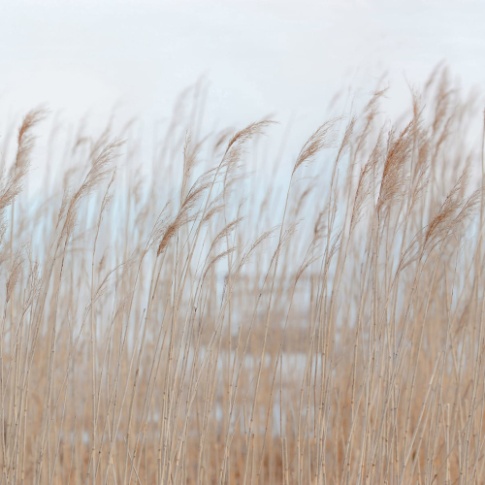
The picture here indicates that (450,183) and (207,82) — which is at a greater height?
(207,82)

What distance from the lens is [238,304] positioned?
2676mm

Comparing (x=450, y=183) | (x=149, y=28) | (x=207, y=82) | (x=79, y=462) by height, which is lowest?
(x=79, y=462)

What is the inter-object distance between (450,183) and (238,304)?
0.78 m

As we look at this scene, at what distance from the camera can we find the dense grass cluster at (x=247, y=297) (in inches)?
61.1

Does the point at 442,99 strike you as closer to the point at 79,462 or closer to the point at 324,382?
the point at 324,382

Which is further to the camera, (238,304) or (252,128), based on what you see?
(238,304)

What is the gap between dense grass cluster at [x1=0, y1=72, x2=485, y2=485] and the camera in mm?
1551

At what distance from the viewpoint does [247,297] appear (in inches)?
105

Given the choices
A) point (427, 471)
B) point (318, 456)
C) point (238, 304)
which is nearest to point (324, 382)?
point (318, 456)

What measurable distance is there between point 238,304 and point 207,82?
28.4 inches

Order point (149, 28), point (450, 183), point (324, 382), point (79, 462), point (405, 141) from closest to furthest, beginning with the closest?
point (405, 141) → point (324, 382) → point (79, 462) → point (450, 183) → point (149, 28)

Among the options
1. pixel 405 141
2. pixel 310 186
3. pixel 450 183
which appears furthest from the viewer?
pixel 450 183

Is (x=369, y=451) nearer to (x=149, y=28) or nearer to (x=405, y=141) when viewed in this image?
(x=405, y=141)

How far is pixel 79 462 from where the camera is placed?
209cm
